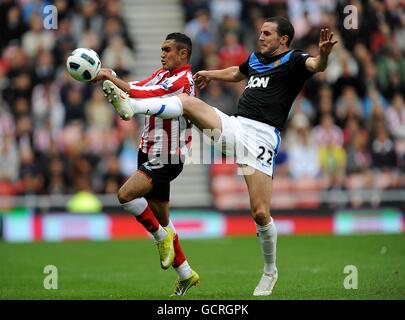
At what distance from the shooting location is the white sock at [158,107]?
31.2 ft

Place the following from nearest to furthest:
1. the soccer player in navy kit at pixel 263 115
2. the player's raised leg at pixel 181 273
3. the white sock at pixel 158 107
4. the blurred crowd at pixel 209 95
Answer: the white sock at pixel 158 107, the soccer player in navy kit at pixel 263 115, the player's raised leg at pixel 181 273, the blurred crowd at pixel 209 95

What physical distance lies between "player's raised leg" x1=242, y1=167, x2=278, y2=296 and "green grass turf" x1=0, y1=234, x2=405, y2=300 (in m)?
0.19

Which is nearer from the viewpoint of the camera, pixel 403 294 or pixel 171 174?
pixel 403 294

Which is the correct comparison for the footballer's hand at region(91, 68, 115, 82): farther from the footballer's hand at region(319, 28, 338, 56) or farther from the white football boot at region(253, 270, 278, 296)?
the white football boot at region(253, 270, 278, 296)

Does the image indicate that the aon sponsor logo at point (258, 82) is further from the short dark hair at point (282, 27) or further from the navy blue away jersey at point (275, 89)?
the short dark hair at point (282, 27)

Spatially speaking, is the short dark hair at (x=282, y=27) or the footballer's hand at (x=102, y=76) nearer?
the footballer's hand at (x=102, y=76)

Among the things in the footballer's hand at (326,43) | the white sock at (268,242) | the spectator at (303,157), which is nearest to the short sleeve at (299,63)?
the footballer's hand at (326,43)

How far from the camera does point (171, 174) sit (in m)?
10.7

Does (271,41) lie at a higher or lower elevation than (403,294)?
higher

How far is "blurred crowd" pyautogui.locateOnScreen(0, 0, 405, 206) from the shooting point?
1950 centimetres
